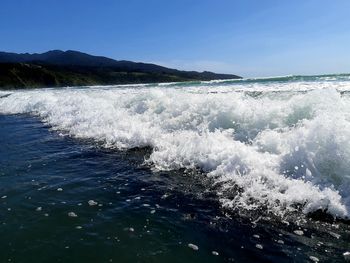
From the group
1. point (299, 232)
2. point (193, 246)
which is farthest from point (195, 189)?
point (299, 232)

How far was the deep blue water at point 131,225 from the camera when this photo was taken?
5.75 meters

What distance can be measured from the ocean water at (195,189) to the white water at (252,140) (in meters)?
0.03

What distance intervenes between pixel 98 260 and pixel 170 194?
9.82ft

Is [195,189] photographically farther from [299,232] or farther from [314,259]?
[314,259]

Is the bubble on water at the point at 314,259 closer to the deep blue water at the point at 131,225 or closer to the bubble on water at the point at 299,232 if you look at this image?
the deep blue water at the point at 131,225

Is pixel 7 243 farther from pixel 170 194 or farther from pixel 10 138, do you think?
pixel 10 138

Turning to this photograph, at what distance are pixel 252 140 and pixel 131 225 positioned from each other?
570 centimetres

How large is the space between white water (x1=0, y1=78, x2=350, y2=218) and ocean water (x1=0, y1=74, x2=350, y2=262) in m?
0.03

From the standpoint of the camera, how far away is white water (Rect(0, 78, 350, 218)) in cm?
778

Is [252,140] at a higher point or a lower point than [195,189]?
higher

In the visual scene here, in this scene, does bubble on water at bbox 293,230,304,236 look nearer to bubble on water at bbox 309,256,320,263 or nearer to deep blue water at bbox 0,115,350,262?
deep blue water at bbox 0,115,350,262

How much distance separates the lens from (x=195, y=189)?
28.3 ft

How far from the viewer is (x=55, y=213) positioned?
7.29 metres

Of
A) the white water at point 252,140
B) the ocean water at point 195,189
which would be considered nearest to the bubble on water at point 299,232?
the ocean water at point 195,189
